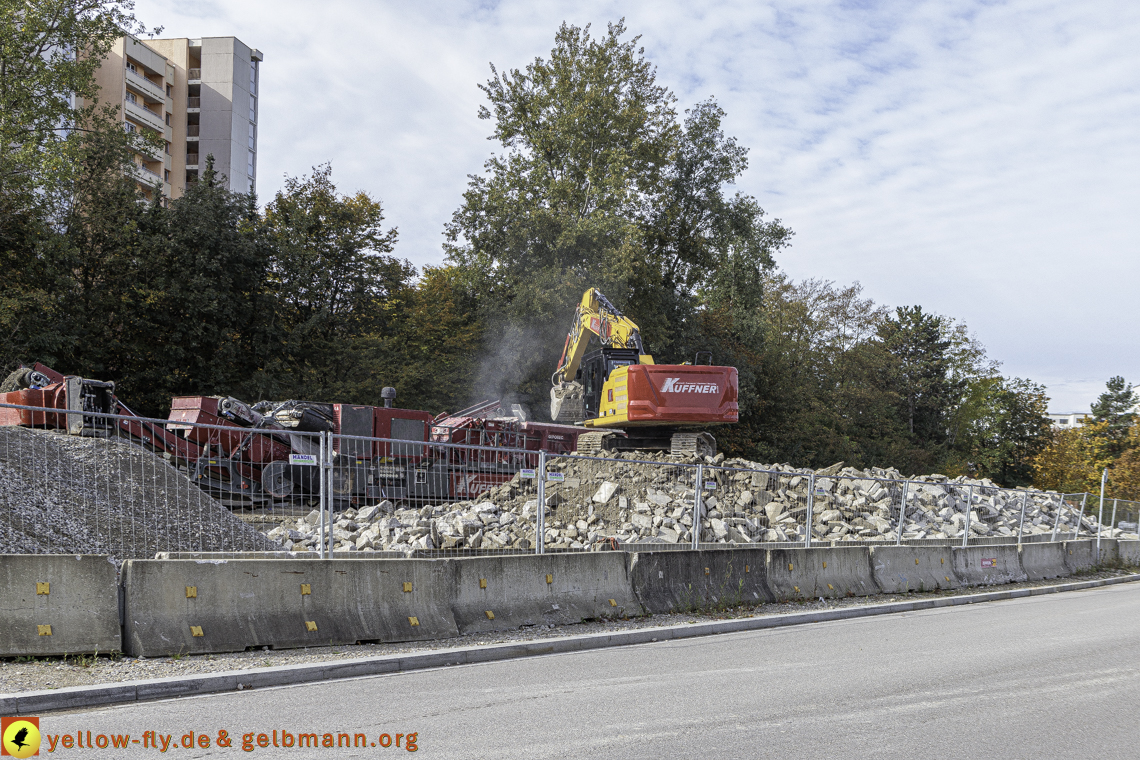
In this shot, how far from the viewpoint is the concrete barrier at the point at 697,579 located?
10.9 meters

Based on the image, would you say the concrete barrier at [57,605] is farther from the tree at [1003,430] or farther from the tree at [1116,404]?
the tree at [1116,404]

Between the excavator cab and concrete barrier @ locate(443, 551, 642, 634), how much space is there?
14.8 m

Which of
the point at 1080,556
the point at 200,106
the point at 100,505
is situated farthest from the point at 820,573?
the point at 200,106

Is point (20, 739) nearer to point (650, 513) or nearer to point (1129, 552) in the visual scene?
point (650, 513)

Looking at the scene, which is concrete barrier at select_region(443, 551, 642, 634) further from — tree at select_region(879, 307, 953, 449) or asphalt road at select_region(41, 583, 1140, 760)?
tree at select_region(879, 307, 953, 449)

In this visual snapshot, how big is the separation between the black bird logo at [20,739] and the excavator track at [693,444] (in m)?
19.4

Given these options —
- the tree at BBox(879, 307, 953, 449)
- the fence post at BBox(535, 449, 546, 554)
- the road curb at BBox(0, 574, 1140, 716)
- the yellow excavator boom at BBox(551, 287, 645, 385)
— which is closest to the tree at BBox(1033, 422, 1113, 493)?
the tree at BBox(879, 307, 953, 449)

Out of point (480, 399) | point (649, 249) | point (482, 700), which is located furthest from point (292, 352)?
point (482, 700)

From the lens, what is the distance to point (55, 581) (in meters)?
7.11

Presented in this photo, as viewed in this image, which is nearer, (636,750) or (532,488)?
(636,750)

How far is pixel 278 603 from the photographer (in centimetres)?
799

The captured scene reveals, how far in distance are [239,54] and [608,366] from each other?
59.6m

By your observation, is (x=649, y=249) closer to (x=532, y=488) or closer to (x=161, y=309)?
(x=161, y=309)

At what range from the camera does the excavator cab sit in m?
25.7
